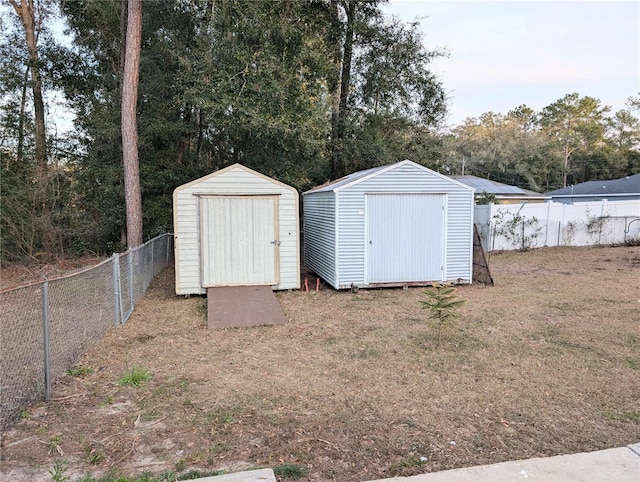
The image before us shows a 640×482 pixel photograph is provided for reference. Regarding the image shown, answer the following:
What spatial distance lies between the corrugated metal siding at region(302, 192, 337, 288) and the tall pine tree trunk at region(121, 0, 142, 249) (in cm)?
401

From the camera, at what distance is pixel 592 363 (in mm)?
4316

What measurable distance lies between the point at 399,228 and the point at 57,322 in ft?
19.4

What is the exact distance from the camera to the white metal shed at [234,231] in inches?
303

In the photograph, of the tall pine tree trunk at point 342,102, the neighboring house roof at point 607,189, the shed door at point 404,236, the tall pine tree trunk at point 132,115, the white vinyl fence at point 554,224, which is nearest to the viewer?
the shed door at point 404,236

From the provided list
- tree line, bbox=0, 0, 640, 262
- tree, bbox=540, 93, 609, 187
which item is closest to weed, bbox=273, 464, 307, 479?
tree line, bbox=0, 0, 640, 262

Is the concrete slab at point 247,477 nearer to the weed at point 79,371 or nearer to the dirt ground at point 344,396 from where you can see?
the dirt ground at point 344,396

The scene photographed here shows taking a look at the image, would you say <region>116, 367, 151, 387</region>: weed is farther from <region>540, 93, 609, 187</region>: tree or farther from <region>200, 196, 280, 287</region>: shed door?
<region>540, 93, 609, 187</region>: tree

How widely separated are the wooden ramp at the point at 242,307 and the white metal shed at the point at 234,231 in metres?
0.35

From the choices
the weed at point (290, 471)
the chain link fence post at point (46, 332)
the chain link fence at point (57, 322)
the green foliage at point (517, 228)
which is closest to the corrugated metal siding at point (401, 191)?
the chain link fence at point (57, 322)

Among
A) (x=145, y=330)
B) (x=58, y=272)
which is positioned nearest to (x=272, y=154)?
(x=58, y=272)

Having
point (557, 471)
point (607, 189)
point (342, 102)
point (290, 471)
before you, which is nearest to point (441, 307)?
point (557, 471)

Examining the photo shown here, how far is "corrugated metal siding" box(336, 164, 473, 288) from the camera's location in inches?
320

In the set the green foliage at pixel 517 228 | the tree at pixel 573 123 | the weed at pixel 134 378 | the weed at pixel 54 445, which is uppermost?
the tree at pixel 573 123

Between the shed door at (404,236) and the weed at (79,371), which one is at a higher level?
the shed door at (404,236)
